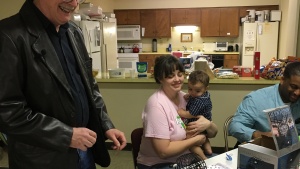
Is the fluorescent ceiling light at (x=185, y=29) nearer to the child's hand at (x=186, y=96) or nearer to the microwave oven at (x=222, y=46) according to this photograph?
the microwave oven at (x=222, y=46)

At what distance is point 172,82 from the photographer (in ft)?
5.73

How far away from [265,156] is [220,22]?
6449 millimetres

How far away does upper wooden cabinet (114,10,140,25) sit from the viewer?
7.40m

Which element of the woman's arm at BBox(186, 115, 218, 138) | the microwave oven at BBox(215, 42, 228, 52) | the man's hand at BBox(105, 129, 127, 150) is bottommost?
the woman's arm at BBox(186, 115, 218, 138)

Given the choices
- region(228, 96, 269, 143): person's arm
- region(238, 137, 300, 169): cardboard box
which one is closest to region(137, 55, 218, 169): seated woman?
region(228, 96, 269, 143): person's arm

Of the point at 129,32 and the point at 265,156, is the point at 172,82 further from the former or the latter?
the point at 129,32

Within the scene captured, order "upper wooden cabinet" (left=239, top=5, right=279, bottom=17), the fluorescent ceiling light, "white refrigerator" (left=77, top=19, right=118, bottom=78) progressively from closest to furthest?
"white refrigerator" (left=77, top=19, right=118, bottom=78) < "upper wooden cabinet" (left=239, top=5, right=279, bottom=17) < the fluorescent ceiling light

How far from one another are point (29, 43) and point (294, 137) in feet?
3.65

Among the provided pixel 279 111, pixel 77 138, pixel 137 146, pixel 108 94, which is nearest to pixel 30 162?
pixel 77 138

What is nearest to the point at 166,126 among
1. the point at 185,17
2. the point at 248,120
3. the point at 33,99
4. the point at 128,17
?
the point at 248,120

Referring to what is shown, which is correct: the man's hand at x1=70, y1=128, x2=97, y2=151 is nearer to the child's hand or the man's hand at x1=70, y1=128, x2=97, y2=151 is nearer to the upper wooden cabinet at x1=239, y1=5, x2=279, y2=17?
the child's hand

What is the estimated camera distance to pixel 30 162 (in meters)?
1.10

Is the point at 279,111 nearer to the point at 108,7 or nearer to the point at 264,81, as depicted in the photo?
the point at 264,81

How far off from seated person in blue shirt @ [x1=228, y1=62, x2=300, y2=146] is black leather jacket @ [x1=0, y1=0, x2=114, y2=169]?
1112 mm
